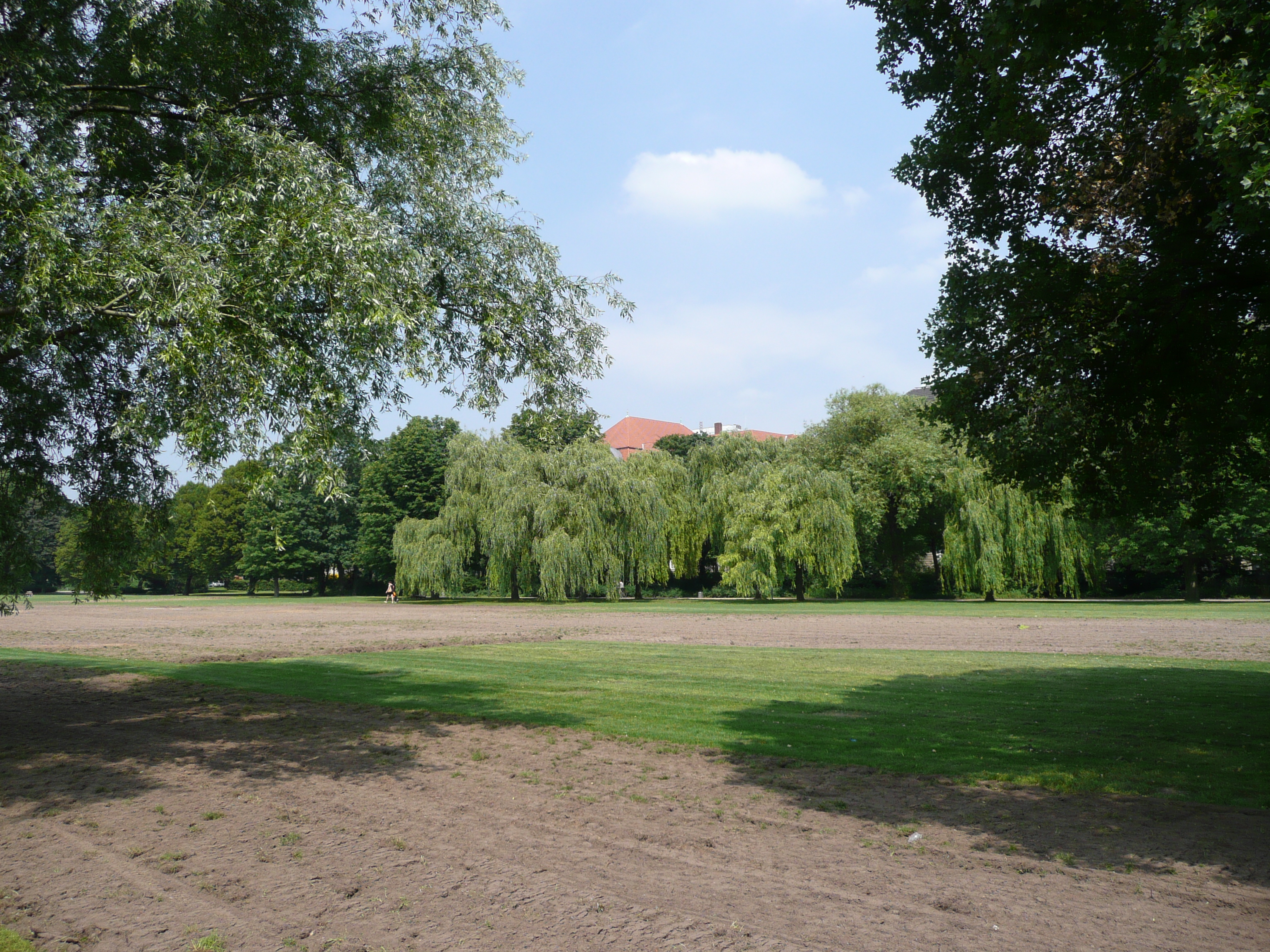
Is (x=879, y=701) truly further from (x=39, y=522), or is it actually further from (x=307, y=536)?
(x=307, y=536)

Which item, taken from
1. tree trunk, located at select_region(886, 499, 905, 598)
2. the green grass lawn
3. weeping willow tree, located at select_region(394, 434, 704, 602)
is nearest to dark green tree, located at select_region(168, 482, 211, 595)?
the green grass lawn

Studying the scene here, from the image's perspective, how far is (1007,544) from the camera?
41.0 meters

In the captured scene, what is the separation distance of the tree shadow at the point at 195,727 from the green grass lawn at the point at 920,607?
22453 mm

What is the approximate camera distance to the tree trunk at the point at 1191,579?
147 feet

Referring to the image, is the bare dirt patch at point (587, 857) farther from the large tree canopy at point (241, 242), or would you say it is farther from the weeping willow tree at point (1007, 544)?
the weeping willow tree at point (1007, 544)

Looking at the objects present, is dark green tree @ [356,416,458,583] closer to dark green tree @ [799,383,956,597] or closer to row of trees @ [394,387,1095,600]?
row of trees @ [394,387,1095,600]

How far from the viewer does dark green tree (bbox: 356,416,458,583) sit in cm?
6412

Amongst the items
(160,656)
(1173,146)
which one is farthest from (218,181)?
(160,656)

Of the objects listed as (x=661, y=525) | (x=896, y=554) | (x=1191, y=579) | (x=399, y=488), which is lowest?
(x=1191, y=579)

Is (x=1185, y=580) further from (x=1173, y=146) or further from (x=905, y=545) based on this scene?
(x=1173, y=146)

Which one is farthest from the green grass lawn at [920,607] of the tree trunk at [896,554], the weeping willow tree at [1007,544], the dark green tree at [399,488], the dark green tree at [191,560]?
the dark green tree at [191,560]

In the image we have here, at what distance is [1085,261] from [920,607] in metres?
35.0

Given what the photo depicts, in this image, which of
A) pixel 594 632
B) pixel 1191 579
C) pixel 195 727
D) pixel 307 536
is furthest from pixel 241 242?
pixel 307 536

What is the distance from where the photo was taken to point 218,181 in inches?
312
